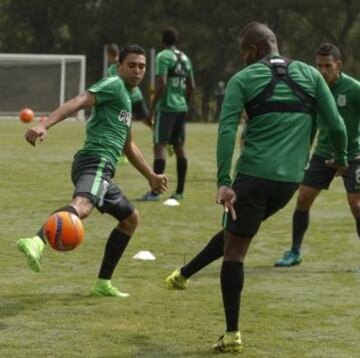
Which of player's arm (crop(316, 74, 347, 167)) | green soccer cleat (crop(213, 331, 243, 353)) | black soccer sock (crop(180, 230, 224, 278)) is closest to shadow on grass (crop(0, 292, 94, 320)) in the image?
black soccer sock (crop(180, 230, 224, 278))

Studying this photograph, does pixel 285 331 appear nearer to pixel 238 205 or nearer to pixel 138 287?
pixel 238 205

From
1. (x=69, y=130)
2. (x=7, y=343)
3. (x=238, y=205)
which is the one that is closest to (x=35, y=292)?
(x=7, y=343)

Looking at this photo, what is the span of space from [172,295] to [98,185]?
116 cm

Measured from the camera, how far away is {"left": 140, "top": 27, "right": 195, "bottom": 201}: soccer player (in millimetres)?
15000

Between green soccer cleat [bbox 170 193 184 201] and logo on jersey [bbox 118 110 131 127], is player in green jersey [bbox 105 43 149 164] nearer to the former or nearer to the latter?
green soccer cleat [bbox 170 193 184 201]

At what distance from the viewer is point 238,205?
6.57m

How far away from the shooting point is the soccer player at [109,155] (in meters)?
7.98

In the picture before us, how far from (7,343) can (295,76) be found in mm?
2441

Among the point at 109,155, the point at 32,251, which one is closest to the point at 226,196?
the point at 32,251

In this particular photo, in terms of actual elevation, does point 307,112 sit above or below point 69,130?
above

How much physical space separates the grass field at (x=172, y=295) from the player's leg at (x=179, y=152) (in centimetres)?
41

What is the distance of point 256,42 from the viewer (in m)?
6.62

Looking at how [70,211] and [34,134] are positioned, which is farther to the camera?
[70,211]

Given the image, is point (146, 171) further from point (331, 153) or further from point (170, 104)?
point (170, 104)
